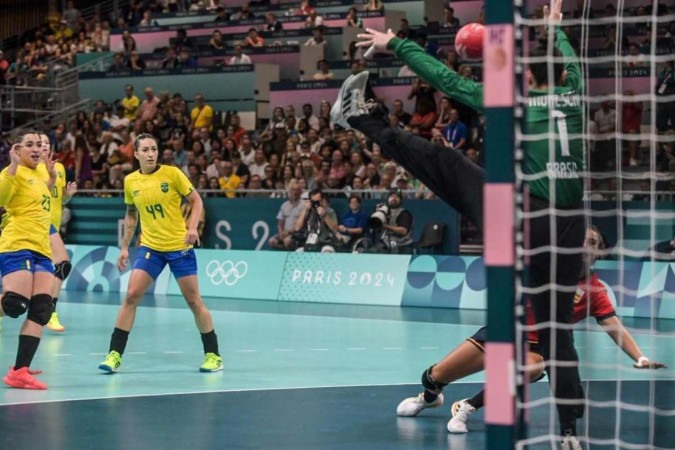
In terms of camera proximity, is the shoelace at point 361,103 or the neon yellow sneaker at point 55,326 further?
the neon yellow sneaker at point 55,326

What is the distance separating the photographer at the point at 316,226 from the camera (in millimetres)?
17891

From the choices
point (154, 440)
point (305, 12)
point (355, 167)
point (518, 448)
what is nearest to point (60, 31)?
point (305, 12)

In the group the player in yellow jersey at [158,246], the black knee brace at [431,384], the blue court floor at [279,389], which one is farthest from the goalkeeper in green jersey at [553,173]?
the player in yellow jersey at [158,246]

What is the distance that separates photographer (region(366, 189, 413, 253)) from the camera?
1722 cm

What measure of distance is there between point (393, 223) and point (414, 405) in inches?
368

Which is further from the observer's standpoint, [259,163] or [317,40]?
[317,40]

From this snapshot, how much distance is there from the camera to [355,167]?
735 inches

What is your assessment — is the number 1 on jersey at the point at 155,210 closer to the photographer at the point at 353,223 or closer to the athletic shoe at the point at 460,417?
the athletic shoe at the point at 460,417

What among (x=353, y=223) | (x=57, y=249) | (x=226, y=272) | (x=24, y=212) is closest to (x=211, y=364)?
(x=24, y=212)

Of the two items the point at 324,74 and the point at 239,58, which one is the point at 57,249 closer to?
the point at 324,74

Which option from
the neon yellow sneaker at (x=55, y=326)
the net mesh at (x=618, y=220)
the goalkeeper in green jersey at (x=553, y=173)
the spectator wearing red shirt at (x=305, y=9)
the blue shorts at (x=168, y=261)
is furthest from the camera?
the spectator wearing red shirt at (x=305, y=9)

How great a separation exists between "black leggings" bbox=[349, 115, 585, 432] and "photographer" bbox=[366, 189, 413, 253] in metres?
10.0

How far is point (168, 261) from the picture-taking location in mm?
10242

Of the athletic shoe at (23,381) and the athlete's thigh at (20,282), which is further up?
the athlete's thigh at (20,282)
